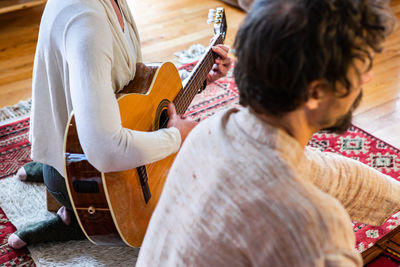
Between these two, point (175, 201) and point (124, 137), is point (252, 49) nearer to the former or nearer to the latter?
point (175, 201)

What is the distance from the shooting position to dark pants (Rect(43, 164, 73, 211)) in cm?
154

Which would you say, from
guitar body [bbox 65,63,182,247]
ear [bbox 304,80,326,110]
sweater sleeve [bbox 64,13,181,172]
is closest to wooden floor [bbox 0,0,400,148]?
guitar body [bbox 65,63,182,247]

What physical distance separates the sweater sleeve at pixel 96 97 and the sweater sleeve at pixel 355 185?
0.49m

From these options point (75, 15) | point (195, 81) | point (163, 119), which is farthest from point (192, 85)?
point (75, 15)

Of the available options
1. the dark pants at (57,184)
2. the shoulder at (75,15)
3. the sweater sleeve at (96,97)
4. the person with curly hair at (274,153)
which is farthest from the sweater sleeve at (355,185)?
the dark pants at (57,184)

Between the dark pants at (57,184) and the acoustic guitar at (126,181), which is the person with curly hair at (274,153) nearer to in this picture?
the acoustic guitar at (126,181)

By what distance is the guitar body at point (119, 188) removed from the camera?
1.32 m

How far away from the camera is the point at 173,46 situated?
10.4 ft

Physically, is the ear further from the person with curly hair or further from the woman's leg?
the woman's leg

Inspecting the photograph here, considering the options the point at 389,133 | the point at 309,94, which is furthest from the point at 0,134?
the point at 309,94

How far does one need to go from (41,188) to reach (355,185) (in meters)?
1.40

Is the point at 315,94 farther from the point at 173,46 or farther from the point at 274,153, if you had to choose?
the point at 173,46

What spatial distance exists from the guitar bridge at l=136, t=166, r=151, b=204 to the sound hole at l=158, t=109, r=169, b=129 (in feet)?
0.60

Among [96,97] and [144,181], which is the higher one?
[96,97]
